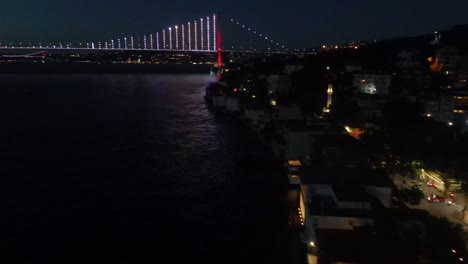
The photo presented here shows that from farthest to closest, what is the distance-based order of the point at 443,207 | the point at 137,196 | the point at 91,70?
the point at 91,70 < the point at 137,196 < the point at 443,207

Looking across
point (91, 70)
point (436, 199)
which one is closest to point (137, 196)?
point (436, 199)

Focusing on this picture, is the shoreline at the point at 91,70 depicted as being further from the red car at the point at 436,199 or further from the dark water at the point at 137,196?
the red car at the point at 436,199

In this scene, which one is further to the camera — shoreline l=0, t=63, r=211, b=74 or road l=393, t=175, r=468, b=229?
shoreline l=0, t=63, r=211, b=74

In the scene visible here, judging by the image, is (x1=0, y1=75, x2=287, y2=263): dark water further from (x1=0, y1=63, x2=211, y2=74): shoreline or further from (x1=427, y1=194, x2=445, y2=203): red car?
(x1=0, y1=63, x2=211, y2=74): shoreline

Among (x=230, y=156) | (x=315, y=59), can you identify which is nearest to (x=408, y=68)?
(x=315, y=59)

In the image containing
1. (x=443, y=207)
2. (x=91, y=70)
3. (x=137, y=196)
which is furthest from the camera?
(x=91, y=70)

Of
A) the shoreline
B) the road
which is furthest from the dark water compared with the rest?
the shoreline

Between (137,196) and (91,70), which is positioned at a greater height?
(137,196)

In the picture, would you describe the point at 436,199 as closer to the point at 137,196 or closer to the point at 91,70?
the point at 137,196

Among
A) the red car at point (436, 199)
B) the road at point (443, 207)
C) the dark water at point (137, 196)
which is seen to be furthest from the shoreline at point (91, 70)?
the red car at point (436, 199)

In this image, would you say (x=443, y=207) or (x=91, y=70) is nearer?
(x=443, y=207)
